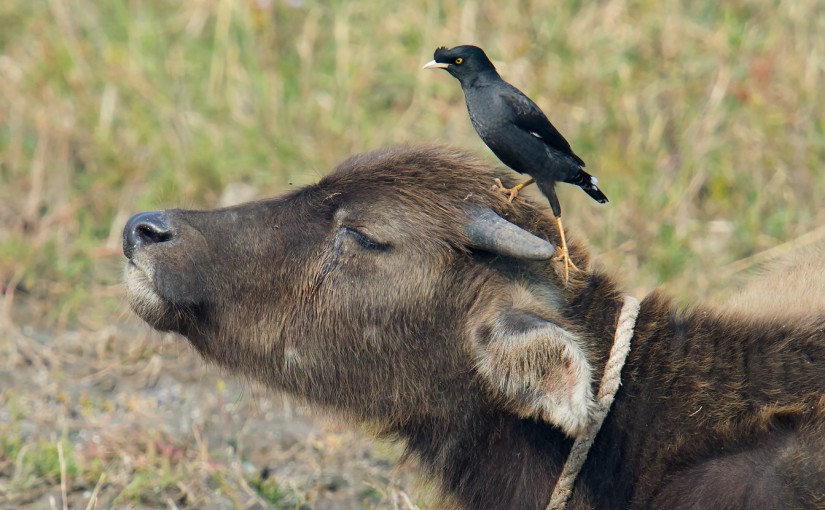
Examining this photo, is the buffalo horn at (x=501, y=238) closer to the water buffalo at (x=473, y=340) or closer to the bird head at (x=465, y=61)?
the water buffalo at (x=473, y=340)

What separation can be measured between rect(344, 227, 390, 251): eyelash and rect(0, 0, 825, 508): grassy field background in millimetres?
1289

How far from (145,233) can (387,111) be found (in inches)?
156

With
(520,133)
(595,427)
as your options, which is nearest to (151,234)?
(520,133)

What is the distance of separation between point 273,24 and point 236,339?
14.9ft

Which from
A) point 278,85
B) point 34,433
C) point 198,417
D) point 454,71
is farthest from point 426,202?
point 278,85

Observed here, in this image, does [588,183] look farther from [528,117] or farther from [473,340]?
[473,340]

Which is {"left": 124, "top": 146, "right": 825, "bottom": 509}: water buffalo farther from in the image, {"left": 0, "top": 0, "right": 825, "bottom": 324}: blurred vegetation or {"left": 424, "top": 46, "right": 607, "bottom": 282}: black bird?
{"left": 0, "top": 0, "right": 825, "bottom": 324}: blurred vegetation

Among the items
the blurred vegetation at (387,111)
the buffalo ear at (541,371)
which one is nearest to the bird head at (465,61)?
the buffalo ear at (541,371)

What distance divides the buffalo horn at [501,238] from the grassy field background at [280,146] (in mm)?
1434

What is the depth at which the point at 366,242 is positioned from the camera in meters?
3.98

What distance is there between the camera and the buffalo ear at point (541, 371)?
3447mm

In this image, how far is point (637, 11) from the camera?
7676mm

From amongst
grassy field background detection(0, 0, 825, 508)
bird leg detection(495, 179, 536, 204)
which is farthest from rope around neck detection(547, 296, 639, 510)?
grassy field background detection(0, 0, 825, 508)

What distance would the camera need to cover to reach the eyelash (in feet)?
13.0
